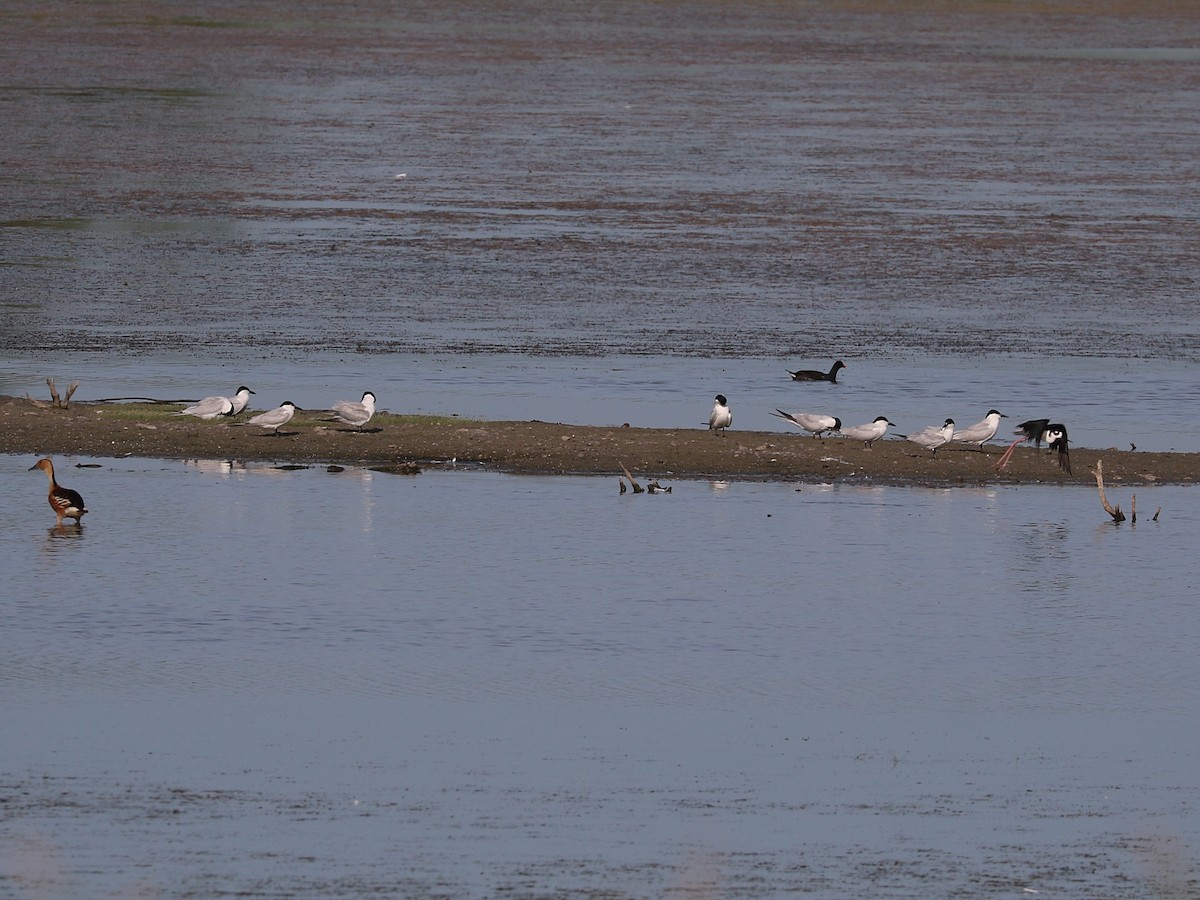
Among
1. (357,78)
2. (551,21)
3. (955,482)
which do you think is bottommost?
(955,482)

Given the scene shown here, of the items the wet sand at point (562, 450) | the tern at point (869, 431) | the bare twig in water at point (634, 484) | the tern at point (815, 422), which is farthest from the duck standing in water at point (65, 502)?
the tern at point (869, 431)

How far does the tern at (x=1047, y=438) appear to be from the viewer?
65.2ft

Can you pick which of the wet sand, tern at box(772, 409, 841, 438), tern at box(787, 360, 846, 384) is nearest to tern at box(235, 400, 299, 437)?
the wet sand

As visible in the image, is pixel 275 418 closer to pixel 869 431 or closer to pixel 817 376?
pixel 869 431

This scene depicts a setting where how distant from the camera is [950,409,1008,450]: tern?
20.3 m

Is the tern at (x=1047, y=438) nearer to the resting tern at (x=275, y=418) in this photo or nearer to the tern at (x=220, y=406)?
the resting tern at (x=275, y=418)

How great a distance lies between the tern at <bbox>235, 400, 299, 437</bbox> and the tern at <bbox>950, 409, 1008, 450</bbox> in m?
6.04

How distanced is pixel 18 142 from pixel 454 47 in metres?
24.5

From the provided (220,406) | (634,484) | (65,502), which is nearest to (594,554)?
(634,484)

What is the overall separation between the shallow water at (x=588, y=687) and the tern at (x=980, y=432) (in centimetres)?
57

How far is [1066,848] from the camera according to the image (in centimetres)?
1080

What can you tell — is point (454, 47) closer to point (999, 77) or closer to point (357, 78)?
point (357, 78)

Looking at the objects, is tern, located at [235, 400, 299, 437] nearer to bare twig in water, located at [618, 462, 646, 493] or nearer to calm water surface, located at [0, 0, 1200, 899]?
calm water surface, located at [0, 0, 1200, 899]

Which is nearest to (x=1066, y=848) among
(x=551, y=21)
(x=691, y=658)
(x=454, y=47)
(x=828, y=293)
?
(x=691, y=658)
